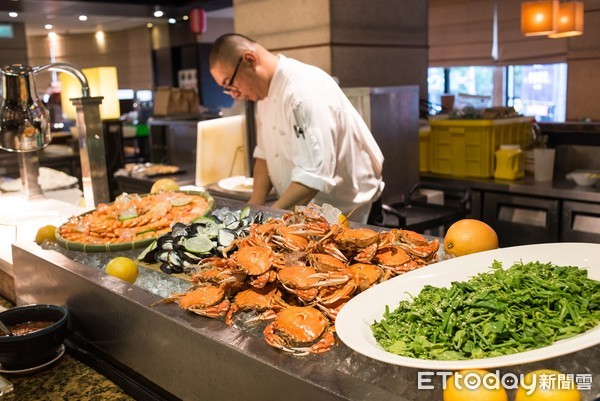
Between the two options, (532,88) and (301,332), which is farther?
(532,88)

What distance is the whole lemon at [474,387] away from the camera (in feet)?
3.00

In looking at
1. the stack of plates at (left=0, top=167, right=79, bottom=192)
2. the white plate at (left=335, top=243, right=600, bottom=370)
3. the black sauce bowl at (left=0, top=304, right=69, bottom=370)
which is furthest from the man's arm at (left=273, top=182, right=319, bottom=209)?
the stack of plates at (left=0, top=167, right=79, bottom=192)

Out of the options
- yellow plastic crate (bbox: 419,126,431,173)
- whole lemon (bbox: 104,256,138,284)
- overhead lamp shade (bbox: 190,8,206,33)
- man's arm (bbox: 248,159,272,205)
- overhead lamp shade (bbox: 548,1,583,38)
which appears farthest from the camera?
overhead lamp shade (bbox: 190,8,206,33)

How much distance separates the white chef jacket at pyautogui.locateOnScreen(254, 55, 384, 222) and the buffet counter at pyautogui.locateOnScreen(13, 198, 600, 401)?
4.42 feet

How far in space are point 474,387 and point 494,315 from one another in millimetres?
217

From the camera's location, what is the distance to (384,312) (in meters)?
1.24

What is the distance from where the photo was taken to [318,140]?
9.32 feet

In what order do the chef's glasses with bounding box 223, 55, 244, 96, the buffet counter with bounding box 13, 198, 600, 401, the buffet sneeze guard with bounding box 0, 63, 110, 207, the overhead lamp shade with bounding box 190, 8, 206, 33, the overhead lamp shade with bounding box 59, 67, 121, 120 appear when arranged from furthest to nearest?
the overhead lamp shade with bounding box 190, 8, 206, 33
the overhead lamp shade with bounding box 59, 67, 121, 120
the chef's glasses with bounding box 223, 55, 244, 96
the buffet sneeze guard with bounding box 0, 63, 110, 207
the buffet counter with bounding box 13, 198, 600, 401

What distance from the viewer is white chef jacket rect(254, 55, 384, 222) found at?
286 cm

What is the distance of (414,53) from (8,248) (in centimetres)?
351

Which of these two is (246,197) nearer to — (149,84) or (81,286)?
(81,286)

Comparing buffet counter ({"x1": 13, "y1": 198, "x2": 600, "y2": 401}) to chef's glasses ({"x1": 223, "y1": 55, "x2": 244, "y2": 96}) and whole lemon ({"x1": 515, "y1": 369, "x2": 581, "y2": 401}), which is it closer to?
whole lemon ({"x1": 515, "y1": 369, "x2": 581, "y2": 401})

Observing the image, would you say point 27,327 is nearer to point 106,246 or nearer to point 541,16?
point 106,246

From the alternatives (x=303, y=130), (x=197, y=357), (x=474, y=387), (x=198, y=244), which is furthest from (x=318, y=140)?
(x=474, y=387)
